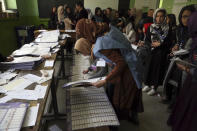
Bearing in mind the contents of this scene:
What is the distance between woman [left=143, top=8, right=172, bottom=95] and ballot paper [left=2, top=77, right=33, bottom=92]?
188 cm

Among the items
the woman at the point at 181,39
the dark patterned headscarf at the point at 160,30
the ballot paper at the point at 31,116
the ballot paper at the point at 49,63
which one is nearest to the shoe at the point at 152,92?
the woman at the point at 181,39

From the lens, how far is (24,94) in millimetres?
971

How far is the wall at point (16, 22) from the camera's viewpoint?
149 inches

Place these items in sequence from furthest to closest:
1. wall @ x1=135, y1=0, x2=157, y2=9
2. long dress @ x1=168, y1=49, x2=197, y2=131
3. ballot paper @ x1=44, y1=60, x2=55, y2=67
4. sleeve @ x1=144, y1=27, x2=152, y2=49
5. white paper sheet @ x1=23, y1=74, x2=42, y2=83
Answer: wall @ x1=135, y1=0, x2=157, y2=9, sleeve @ x1=144, y1=27, x2=152, y2=49, ballot paper @ x1=44, y1=60, x2=55, y2=67, long dress @ x1=168, y1=49, x2=197, y2=131, white paper sheet @ x1=23, y1=74, x2=42, y2=83

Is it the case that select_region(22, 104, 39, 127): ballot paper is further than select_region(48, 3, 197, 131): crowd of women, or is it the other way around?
select_region(48, 3, 197, 131): crowd of women

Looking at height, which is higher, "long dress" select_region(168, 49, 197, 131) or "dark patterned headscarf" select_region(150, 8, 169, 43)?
"dark patterned headscarf" select_region(150, 8, 169, 43)

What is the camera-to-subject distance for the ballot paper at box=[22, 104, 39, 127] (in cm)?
73

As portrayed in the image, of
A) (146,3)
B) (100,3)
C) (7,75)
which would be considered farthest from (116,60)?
(100,3)

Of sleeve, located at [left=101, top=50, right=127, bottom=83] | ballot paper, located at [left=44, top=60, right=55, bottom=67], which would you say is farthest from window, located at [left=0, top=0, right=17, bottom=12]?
sleeve, located at [left=101, top=50, right=127, bottom=83]

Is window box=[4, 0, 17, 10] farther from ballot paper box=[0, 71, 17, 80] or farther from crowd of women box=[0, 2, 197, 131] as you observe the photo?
ballot paper box=[0, 71, 17, 80]

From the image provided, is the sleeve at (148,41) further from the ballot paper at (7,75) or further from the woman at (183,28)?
the ballot paper at (7,75)

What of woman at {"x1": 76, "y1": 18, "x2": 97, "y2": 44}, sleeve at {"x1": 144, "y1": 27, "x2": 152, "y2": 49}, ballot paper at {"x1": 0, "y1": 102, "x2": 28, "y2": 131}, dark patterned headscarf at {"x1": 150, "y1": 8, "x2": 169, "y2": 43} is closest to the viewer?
ballot paper at {"x1": 0, "y1": 102, "x2": 28, "y2": 131}

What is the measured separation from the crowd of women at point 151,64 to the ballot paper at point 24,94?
0.51 metres

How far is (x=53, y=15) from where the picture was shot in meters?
5.30
